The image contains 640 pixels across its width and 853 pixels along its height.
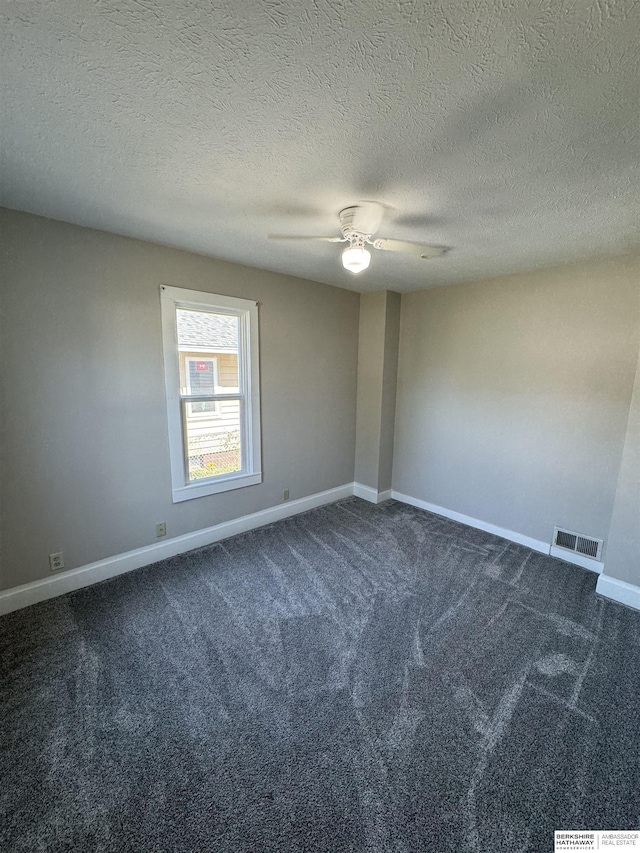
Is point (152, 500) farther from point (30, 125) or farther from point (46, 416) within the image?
point (30, 125)

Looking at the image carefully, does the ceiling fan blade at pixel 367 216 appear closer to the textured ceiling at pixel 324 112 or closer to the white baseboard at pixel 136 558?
the textured ceiling at pixel 324 112

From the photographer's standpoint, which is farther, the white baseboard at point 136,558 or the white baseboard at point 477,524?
the white baseboard at point 477,524

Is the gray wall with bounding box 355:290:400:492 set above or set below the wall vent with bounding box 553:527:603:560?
above

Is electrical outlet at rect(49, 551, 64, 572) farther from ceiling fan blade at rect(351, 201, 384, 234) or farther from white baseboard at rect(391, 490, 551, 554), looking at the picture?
white baseboard at rect(391, 490, 551, 554)

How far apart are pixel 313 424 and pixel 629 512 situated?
2.75 m

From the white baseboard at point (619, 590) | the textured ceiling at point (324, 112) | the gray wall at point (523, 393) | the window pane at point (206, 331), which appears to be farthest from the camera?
the window pane at point (206, 331)

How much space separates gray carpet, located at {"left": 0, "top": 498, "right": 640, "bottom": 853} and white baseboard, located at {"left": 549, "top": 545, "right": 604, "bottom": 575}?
0.68 feet

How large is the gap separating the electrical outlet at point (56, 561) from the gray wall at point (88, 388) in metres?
0.03

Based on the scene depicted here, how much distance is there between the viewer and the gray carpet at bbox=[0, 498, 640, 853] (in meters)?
1.25

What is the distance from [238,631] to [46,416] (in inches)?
73.4

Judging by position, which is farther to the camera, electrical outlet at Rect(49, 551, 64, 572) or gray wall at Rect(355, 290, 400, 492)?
gray wall at Rect(355, 290, 400, 492)

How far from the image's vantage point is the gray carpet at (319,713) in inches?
49.1

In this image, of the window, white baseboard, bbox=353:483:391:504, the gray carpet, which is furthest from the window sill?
white baseboard, bbox=353:483:391:504

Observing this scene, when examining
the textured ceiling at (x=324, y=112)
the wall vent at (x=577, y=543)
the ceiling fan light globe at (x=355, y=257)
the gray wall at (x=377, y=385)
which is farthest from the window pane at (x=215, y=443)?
the wall vent at (x=577, y=543)
